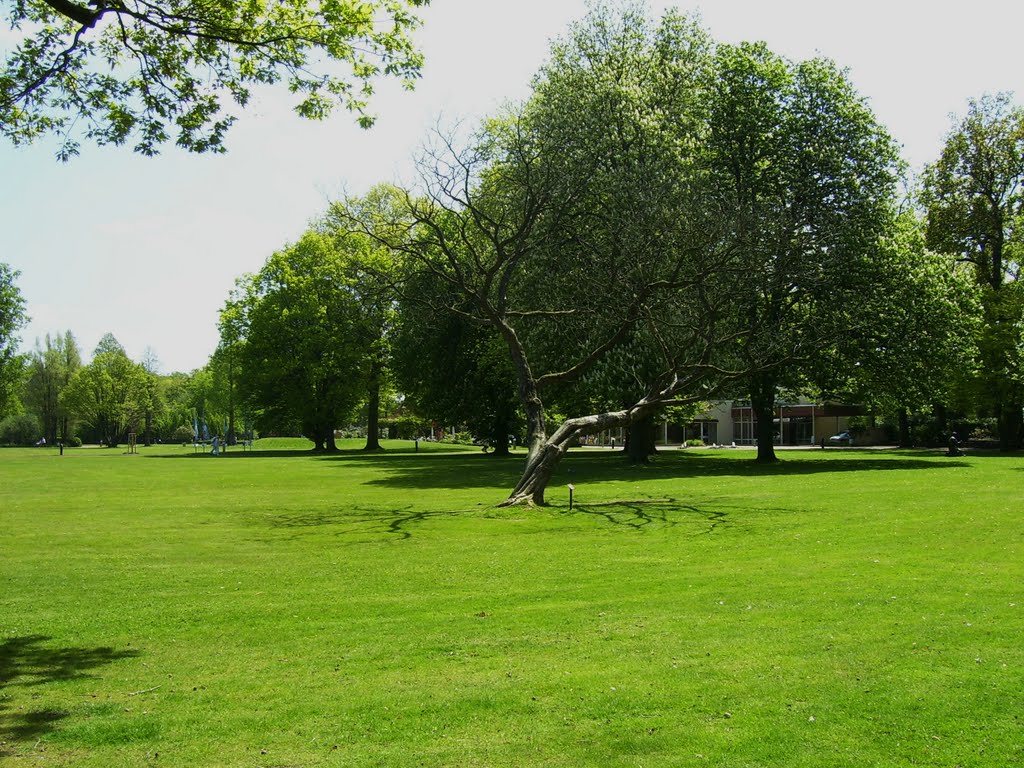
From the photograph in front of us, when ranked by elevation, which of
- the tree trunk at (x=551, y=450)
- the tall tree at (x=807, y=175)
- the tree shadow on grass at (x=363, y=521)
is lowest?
the tree shadow on grass at (x=363, y=521)

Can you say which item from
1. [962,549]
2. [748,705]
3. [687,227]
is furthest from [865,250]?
[748,705]

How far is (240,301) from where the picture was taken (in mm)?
75375

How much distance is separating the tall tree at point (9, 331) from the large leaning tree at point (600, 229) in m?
66.9

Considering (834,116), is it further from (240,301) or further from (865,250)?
(240,301)

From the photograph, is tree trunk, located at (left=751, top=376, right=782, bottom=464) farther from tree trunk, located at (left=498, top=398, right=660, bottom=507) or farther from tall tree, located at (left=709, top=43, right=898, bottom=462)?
tree trunk, located at (left=498, top=398, right=660, bottom=507)

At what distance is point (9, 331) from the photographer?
83.6 meters

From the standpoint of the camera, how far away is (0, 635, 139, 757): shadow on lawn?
6.71 m

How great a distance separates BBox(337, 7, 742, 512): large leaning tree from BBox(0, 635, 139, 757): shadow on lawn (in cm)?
1449

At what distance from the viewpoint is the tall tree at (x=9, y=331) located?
271 feet

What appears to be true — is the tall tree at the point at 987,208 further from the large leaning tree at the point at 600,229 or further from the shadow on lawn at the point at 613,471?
the large leaning tree at the point at 600,229

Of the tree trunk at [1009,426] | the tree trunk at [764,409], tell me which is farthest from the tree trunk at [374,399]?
the tree trunk at [1009,426]

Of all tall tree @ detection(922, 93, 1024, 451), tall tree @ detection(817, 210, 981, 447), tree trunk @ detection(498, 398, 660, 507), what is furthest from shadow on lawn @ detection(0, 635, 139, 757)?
tall tree @ detection(922, 93, 1024, 451)

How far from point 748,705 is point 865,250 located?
33.0 m

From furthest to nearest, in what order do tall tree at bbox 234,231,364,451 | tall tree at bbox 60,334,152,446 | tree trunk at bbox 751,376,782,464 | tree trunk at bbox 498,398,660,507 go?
tall tree at bbox 60,334,152,446 < tall tree at bbox 234,231,364,451 < tree trunk at bbox 751,376,782,464 < tree trunk at bbox 498,398,660,507
